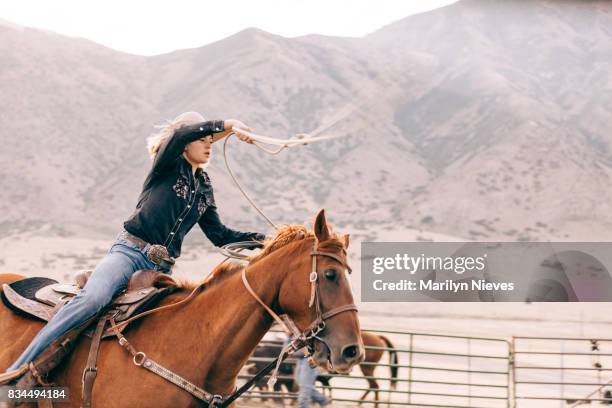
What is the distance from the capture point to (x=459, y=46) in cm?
9306

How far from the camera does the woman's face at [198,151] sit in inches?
179

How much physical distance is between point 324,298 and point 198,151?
4.48ft

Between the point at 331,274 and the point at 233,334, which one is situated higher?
the point at 331,274

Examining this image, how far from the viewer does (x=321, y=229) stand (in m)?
3.92

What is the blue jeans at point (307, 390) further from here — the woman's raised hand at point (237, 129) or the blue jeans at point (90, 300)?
the woman's raised hand at point (237, 129)

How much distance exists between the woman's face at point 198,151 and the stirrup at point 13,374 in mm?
1567

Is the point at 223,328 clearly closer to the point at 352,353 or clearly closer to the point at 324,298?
the point at 324,298

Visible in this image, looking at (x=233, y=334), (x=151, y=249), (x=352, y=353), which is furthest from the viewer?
(x=151, y=249)

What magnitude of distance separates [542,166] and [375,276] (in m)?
38.4

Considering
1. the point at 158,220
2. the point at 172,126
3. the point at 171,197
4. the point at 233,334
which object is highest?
the point at 172,126

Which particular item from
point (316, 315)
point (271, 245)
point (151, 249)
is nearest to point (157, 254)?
point (151, 249)

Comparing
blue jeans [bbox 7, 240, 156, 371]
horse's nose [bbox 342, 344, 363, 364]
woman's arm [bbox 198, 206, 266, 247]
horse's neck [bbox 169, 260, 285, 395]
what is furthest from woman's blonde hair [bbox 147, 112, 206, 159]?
horse's nose [bbox 342, 344, 363, 364]

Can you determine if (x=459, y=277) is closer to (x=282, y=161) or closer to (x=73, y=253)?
(x=73, y=253)

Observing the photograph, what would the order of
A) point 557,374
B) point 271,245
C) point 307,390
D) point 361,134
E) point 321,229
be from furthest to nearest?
point 361,134 → point 557,374 → point 307,390 → point 271,245 → point 321,229
